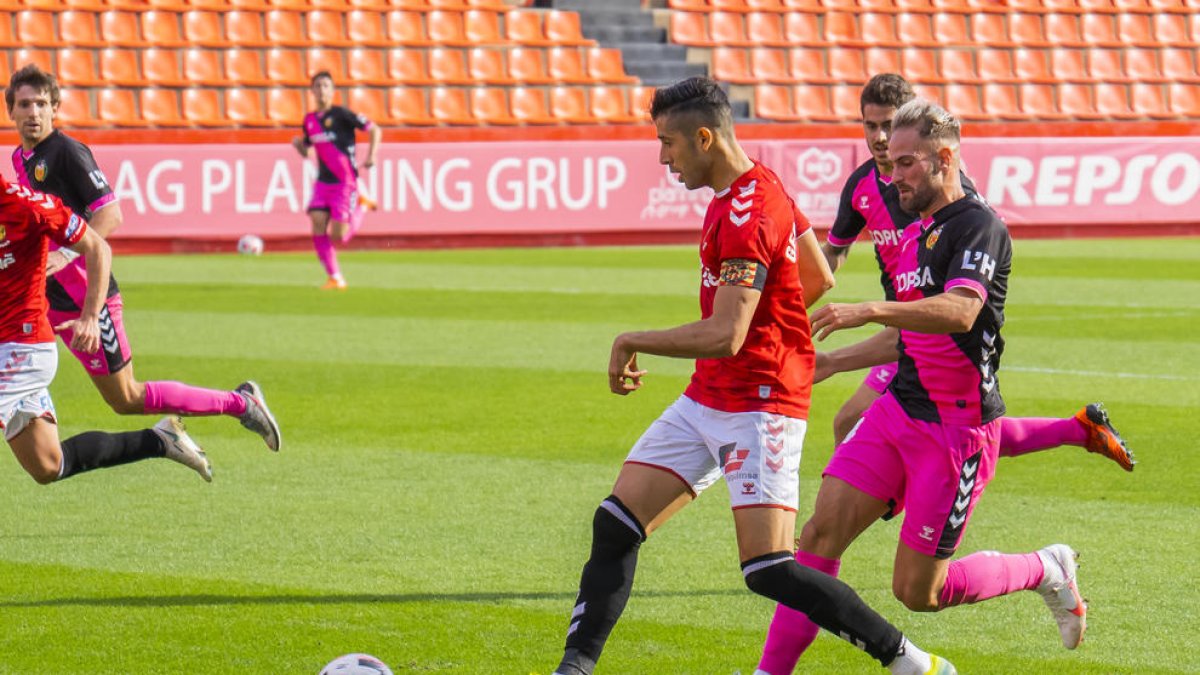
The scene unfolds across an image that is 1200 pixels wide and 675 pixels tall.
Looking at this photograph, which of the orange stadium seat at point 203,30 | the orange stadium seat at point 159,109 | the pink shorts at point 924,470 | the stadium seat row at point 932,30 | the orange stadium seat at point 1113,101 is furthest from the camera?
the orange stadium seat at point 1113,101

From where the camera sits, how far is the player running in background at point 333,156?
69.3 ft

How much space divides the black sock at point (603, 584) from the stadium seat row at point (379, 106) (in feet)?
68.2

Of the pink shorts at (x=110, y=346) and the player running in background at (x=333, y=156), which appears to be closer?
the pink shorts at (x=110, y=346)

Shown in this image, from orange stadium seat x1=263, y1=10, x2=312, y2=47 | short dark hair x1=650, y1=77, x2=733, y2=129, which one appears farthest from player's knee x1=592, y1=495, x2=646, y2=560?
orange stadium seat x1=263, y1=10, x2=312, y2=47

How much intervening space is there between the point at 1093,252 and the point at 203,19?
43.7ft

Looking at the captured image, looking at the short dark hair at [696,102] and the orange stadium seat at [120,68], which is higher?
the orange stadium seat at [120,68]

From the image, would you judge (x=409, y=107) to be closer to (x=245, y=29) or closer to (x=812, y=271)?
(x=245, y=29)

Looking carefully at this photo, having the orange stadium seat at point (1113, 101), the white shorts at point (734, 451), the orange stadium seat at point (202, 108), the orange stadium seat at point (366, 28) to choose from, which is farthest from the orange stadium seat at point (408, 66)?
the white shorts at point (734, 451)

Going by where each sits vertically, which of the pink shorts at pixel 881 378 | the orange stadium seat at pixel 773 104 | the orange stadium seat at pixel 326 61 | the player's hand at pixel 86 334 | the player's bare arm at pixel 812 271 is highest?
the orange stadium seat at pixel 326 61

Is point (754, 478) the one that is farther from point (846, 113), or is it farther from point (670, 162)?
point (846, 113)

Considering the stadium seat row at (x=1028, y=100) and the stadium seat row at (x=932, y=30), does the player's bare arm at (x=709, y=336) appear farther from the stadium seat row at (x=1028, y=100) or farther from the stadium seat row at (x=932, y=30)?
the stadium seat row at (x=932, y=30)

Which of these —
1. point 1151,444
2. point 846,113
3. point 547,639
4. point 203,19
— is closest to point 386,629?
point 547,639

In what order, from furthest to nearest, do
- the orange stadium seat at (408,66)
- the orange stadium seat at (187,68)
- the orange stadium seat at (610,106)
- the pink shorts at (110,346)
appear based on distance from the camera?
the orange stadium seat at (610,106) < the orange stadium seat at (408,66) < the orange stadium seat at (187,68) < the pink shorts at (110,346)

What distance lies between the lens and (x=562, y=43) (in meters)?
29.2
